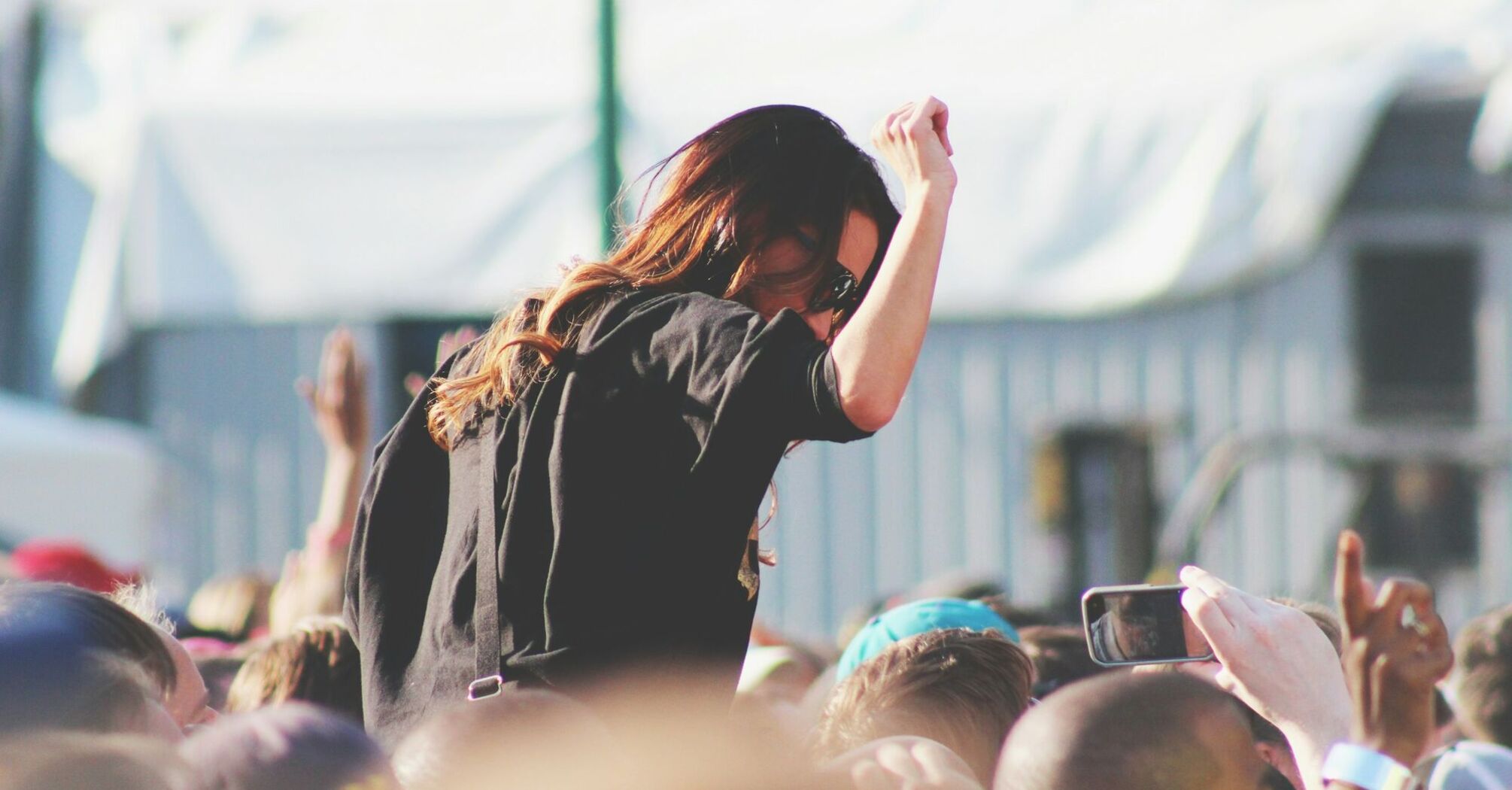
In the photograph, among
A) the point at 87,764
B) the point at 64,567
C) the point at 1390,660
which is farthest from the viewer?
the point at 64,567

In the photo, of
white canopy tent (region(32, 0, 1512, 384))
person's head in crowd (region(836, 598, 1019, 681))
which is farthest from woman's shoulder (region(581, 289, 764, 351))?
white canopy tent (region(32, 0, 1512, 384))

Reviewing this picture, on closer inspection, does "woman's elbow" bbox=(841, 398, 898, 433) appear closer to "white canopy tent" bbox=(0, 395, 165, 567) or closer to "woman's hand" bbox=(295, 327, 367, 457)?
"woman's hand" bbox=(295, 327, 367, 457)

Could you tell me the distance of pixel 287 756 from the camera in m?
1.58

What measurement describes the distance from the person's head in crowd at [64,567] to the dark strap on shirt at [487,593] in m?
2.71

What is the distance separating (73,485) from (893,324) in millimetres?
6462

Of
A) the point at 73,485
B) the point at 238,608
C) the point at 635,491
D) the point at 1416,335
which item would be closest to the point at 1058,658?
the point at 635,491

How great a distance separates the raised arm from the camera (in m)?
1.85

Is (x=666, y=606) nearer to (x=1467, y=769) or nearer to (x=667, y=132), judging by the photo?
(x=1467, y=769)

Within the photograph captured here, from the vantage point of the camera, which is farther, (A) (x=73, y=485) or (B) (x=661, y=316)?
(A) (x=73, y=485)

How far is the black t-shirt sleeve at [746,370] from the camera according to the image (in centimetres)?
188

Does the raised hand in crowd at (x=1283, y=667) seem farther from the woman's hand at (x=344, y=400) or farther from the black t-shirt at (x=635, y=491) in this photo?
the woman's hand at (x=344, y=400)

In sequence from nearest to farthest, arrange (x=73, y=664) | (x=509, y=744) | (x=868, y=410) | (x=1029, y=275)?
1. (x=509, y=744)
2. (x=73, y=664)
3. (x=868, y=410)
4. (x=1029, y=275)

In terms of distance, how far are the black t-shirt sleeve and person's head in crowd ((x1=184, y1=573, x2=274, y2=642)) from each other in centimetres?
328

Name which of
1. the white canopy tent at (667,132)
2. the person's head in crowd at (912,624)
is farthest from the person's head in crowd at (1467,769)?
the white canopy tent at (667,132)
